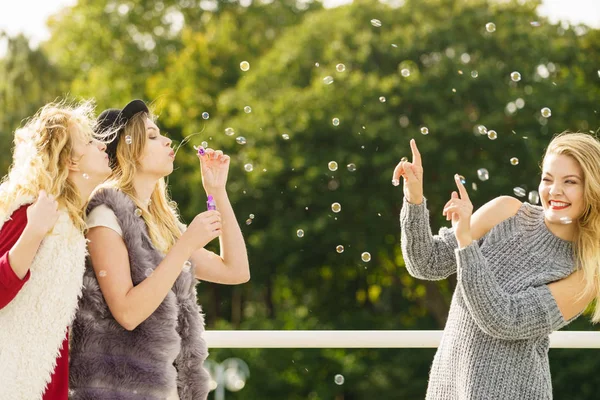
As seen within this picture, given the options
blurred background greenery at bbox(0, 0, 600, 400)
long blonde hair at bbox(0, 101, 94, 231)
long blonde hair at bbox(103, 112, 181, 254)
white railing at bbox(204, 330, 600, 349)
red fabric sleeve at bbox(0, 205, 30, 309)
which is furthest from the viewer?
blurred background greenery at bbox(0, 0, 600, 400)

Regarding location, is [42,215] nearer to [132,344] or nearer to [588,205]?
[132,344]

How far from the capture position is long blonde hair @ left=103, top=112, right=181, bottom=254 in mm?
2631

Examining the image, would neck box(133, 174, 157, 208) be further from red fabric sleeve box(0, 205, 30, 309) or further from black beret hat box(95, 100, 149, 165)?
red fabric sleeve box(0, 205, 30, 309)

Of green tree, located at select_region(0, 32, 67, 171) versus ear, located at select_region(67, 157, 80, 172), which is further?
green tree, located at select_region(0, 32, 67, 171)

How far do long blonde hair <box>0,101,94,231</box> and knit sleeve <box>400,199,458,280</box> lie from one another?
3.06 ft

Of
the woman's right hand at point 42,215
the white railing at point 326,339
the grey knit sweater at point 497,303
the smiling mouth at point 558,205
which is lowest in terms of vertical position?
the white railing at point 326,339

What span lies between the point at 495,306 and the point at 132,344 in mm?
967

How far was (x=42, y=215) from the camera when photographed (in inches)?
89.8

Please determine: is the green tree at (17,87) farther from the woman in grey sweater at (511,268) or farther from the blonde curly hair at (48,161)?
the woman in grey sweater at (511,268)

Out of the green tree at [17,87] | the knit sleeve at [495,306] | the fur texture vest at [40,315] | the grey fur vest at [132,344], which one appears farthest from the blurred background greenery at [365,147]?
the fur texture vest at [40,315]

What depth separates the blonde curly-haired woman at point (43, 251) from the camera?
2285 millimetres

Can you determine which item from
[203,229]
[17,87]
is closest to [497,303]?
[203,229]

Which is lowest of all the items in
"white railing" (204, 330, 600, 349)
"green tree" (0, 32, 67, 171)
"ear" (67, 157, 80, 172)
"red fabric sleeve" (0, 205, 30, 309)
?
"green tree" (0, 32, 67, 171)

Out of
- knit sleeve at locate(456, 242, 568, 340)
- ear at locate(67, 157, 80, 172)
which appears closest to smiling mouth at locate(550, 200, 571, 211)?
knit sleeve at locate(456, 242, 568, 340)
